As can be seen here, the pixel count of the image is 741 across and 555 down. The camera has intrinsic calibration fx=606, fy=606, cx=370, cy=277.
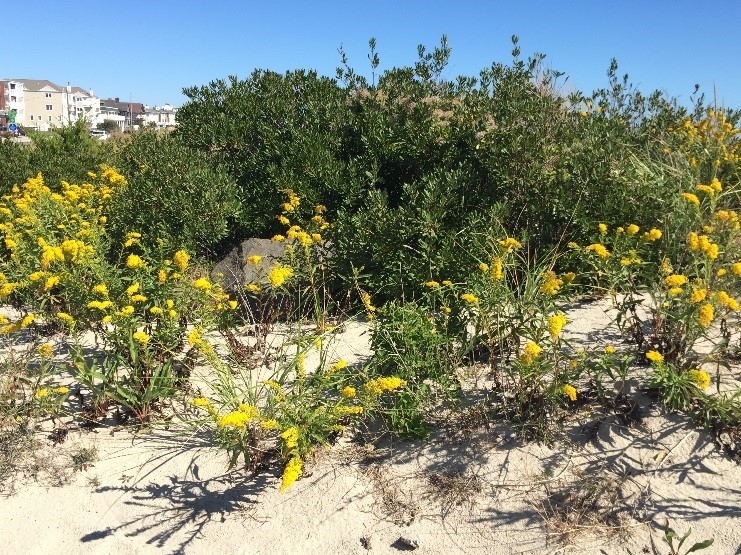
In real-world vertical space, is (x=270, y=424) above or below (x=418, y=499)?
above

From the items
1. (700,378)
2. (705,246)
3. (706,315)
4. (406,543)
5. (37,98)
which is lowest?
(406,543)

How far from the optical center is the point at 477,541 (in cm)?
262

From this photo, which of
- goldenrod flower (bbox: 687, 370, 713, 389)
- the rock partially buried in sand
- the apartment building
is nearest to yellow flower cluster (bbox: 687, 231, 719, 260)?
goldenrod flower (bbox: 687, 370, 713, 389)

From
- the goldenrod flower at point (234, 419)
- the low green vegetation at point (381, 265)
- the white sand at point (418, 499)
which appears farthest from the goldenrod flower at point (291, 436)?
the white sand at point (418, 499)

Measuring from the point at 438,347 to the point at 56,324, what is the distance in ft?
10.8

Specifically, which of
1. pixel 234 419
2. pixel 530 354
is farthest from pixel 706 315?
pixel 234 419

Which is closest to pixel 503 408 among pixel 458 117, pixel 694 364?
pixel 694 364

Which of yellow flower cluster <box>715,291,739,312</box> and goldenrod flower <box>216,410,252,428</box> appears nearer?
goldenrod flower <box>216,410,252,428</box>

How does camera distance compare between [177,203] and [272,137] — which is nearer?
[177,203]

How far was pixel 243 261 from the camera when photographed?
18.0 feet

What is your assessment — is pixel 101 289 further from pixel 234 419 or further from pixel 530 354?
pixel 530 354

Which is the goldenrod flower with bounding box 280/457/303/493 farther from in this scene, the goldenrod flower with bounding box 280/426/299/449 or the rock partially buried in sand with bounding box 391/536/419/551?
the rock partially buried in sand with bounding box 391/536/419/551

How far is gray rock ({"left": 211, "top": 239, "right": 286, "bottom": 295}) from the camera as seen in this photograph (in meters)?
5.36

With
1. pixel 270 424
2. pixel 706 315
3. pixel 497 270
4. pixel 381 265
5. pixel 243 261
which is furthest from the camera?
pixel 243 261
